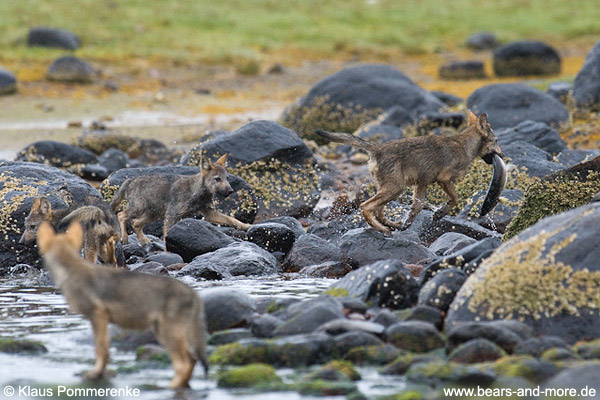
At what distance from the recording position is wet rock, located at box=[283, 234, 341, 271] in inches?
476

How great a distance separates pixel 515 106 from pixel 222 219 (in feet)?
33.6

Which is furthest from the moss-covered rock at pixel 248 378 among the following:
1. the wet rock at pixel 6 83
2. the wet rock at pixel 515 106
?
the wet rock at pixel 6 83

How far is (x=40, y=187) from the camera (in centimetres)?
1292

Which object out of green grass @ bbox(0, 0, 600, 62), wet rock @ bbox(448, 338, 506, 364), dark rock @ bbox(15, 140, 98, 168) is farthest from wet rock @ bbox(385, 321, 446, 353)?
green grass @ bbox(0, 0, 600, 62)

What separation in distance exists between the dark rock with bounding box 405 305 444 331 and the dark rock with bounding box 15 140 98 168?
13415 mm

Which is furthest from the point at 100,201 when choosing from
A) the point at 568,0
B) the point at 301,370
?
the point at 568,0

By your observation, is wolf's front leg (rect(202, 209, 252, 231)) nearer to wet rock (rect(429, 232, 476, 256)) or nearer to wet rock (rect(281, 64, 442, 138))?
wet rock (rect(429, 232, 476, 256))

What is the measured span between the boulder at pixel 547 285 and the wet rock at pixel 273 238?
4797mm

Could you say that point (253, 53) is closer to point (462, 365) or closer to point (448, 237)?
point (448, 237)

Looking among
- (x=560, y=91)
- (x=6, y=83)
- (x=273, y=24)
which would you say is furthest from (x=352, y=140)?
(x=273, y=24)

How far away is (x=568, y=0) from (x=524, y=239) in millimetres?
65339

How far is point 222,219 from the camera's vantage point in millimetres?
13930

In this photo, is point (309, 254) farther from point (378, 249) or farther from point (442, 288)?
point (442, 288)

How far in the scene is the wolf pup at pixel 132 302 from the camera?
661cm
